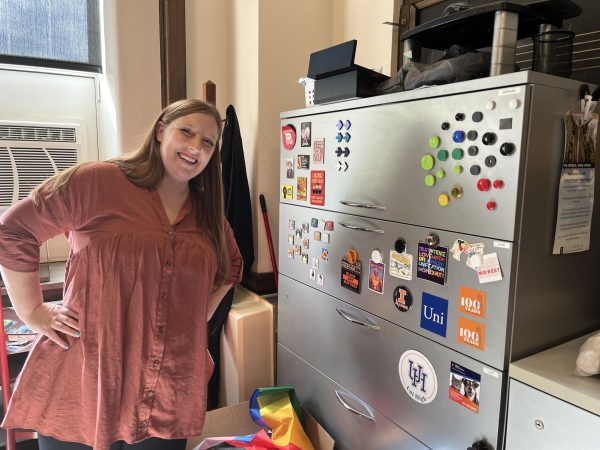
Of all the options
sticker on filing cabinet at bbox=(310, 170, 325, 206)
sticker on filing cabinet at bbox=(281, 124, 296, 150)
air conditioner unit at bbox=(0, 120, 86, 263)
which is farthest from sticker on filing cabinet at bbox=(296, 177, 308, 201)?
air conditioner unit at bbox=(0, 120, 86, 263)

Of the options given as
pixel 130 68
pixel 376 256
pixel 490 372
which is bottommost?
pixel 490 372

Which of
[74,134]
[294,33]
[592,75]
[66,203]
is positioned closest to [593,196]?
[592,75]

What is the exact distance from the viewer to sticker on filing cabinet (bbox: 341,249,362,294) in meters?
1.44

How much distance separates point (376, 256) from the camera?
53.4 inches

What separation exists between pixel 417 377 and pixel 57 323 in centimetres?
101

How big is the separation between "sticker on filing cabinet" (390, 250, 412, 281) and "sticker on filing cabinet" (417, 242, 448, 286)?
0.03m

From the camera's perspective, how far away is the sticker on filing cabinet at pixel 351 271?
144 centimetres

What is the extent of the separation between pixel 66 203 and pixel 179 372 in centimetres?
60

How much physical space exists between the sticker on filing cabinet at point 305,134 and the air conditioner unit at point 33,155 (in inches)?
58.9

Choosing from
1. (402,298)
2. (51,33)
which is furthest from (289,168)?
(51,33)

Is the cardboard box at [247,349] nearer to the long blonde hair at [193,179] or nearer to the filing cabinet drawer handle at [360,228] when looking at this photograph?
the long blonde hair at [193,179]

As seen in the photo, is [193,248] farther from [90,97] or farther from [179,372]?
[90,97]

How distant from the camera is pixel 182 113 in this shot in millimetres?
1287

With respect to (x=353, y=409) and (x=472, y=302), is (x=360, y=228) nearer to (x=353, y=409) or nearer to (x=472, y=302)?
(x=472, y=302)
